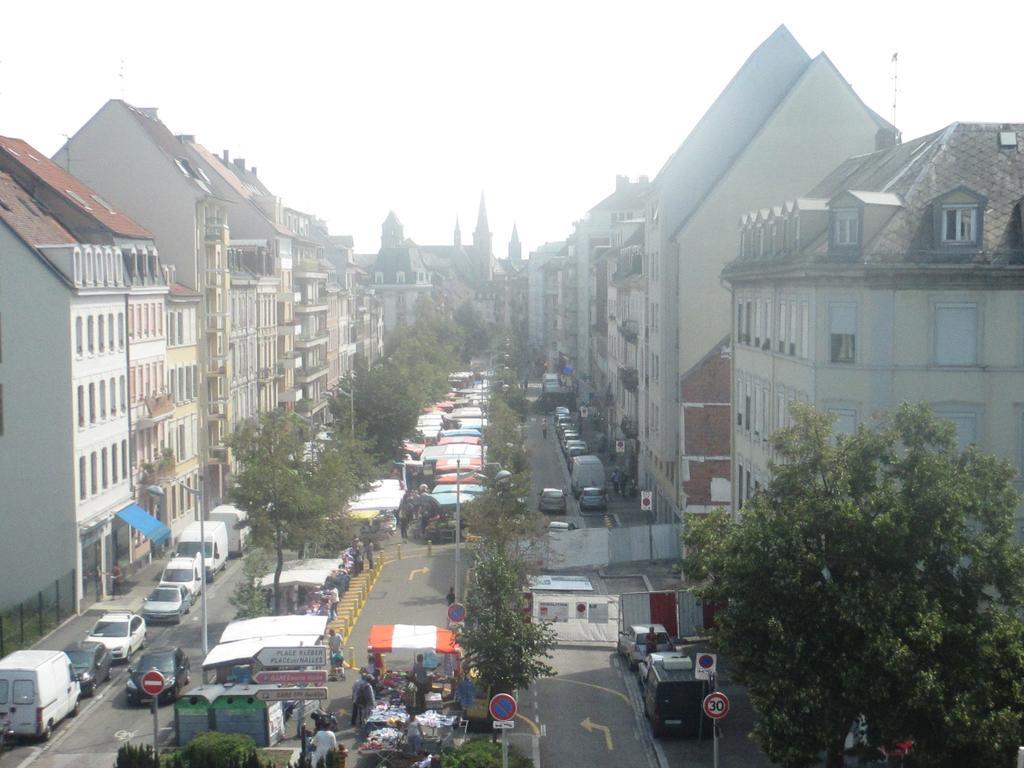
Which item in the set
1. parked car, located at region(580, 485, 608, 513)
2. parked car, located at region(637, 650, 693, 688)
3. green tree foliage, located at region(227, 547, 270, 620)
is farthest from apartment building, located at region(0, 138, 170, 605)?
parked car, located at region(580, 485, 608, 513)

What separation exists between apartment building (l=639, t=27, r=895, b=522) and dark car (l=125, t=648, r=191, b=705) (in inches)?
968

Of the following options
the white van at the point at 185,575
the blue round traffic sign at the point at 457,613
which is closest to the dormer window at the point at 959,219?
the blue round traffic sign at the point at 457,613

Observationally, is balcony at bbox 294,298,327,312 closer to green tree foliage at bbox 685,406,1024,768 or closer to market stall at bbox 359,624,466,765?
market stall at bbox 359,624,466,765

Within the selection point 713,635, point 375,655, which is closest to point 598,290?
point 375,655

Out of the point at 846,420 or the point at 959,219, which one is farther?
the point at 846,420

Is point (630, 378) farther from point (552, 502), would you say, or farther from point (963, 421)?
point (963, 421)

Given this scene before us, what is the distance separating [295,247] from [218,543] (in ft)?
130

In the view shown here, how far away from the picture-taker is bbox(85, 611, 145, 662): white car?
3806 cm

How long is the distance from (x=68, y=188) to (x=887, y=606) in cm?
4056

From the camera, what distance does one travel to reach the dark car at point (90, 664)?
34.4 metres

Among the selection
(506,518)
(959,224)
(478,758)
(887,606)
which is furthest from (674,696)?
(506,518)

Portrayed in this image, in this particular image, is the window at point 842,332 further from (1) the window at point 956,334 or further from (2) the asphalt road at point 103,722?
(2) the asphalt road at point 103,722

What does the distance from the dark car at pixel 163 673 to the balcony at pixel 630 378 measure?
40029 millimetres

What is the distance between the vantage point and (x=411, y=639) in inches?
1355
